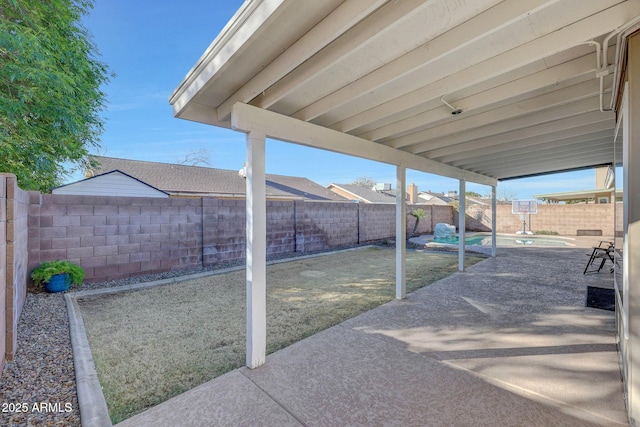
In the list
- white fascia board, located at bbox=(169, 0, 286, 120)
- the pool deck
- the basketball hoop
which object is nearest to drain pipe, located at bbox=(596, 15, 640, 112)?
white fascia board, located at bbox=(169, 0, 286, 120)

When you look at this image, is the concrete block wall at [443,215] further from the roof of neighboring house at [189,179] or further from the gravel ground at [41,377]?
the gravel ground at [41,377]

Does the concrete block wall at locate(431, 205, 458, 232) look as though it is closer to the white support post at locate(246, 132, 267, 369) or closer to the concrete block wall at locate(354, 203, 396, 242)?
the concrete block wall at locate(354, 203, 396, 242)

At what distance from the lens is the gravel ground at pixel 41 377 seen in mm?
2021

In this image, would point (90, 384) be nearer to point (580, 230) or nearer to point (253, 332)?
point (253, 332)

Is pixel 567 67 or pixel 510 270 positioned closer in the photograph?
pixel 567 67

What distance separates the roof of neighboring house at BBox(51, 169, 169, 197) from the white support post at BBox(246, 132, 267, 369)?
1026 cm

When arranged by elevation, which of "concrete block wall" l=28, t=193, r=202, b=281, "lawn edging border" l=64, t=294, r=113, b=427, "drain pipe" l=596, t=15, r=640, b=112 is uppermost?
"drain pipe" l=596, t=15, r=640, b=112

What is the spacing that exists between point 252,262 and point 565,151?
6243 mm

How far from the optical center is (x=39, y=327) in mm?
3451

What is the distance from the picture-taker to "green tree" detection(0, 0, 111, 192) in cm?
479

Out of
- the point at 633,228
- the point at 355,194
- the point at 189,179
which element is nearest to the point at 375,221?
the point at 189,179

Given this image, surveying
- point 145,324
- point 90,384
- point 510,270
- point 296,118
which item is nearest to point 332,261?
point 510,270

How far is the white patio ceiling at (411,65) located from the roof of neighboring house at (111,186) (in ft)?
32.2

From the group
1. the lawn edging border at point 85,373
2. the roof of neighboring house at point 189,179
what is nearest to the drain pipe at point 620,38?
the lawn edging border at point 85,373
